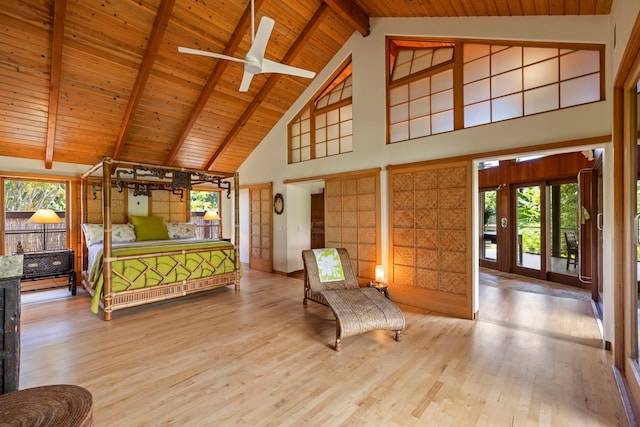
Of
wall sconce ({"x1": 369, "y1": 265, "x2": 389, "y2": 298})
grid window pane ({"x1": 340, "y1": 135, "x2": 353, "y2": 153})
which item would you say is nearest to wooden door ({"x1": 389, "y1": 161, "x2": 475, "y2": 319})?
wall sconce ({"x1": 369, "y1": 265, "x2": 389, "y2": 298})

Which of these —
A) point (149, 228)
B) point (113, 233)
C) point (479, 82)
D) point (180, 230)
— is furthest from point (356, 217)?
point (113, 233)

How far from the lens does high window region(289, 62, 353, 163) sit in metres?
5.30

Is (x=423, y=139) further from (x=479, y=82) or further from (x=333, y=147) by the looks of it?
(x=333, y=147)

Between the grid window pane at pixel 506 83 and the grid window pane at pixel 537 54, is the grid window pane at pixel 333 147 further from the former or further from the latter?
the grid window pane at pixel 537 54

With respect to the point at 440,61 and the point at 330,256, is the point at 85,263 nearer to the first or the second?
the point at 330,256

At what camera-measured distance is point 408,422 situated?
1864 mm

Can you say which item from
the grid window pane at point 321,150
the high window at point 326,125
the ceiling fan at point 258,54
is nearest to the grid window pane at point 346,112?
the high window at point 326,125

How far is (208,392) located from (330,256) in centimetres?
231

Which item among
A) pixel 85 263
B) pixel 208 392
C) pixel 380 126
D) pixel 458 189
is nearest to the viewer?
pixel 208 392

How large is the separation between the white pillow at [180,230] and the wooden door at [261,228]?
1405 mm

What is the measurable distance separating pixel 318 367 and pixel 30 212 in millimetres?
6335

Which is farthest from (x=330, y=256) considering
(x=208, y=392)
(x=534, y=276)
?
(x=534, y=276)

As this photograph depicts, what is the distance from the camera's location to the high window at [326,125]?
5301mm

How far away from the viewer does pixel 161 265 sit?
4.21 metres
